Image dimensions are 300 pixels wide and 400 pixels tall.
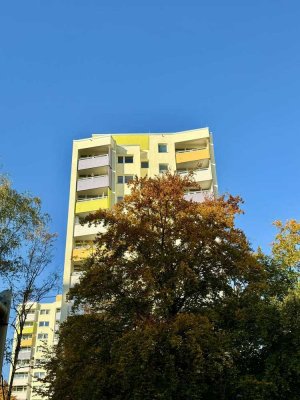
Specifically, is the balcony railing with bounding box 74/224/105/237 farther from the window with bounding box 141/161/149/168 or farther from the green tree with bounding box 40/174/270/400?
the green tree with bounding box 40/174/270/400

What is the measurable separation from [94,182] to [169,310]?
2651 cm

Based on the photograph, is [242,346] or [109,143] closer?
[242,346]

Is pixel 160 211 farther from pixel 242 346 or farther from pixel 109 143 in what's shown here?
pixel 109 143

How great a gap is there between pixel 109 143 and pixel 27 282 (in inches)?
937

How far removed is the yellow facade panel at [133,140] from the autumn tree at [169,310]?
27.1 m

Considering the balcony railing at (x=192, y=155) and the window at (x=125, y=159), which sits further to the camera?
the window at (x=125, y=159)

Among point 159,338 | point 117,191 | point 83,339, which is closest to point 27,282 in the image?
point 83,339

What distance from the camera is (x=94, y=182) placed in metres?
44.8

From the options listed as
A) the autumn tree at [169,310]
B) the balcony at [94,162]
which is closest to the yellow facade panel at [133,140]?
the balcony at [94,162]

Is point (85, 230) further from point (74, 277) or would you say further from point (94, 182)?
point (94, 182)

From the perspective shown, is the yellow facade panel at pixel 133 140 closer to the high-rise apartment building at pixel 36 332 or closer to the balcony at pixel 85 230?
the balcony at pixel 85 230

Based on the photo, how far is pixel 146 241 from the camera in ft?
68.0

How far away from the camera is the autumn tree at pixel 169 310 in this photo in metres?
17.3

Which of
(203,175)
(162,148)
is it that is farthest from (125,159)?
(203,175)
